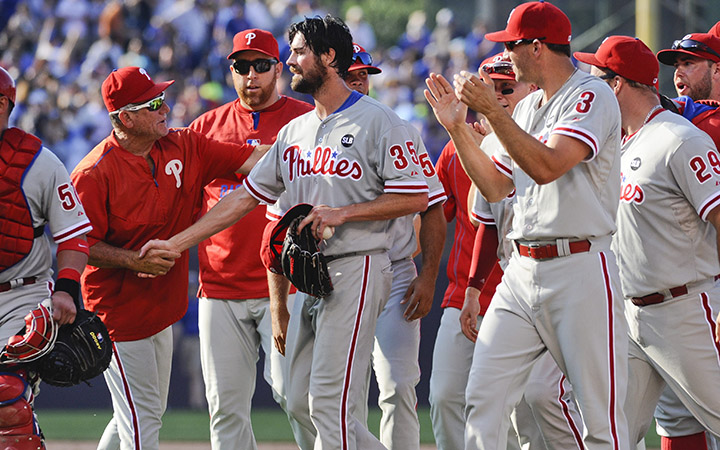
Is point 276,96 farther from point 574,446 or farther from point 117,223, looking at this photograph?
point 574,446

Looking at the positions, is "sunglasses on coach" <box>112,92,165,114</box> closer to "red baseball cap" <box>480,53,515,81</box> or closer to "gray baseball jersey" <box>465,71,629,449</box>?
"red baseball cap" <box>480,53,515,81</box>

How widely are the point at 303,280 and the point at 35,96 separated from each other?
10.7 metres

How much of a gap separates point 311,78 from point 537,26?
111 cm

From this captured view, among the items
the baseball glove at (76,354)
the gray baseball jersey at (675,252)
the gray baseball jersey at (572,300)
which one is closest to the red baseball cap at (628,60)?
the gray baseball jersey at (675,252)

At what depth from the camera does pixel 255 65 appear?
6051 mm

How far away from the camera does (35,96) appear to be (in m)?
14.2

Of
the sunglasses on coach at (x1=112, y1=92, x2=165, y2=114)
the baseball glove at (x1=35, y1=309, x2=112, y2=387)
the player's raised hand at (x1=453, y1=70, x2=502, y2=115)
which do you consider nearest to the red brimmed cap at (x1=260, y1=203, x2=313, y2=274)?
the baseball glove at (x1=35, y1=309, x2=112, y2=387)

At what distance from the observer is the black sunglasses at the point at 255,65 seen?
6.04 m

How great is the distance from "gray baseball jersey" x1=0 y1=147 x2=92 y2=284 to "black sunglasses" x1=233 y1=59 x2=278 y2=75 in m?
1.48

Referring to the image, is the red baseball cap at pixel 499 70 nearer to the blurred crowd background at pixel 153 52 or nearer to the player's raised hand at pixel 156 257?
the player's raised hand at pixel 156 257

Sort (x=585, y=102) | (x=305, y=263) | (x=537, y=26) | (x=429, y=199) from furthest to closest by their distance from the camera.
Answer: (x=429, y=199) < (x=305, y=263) < (x=537, y=26) < (x=585, y=102)

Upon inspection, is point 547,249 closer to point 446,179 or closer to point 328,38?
point 328,38

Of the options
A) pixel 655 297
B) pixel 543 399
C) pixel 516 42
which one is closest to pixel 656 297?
pixel 655 297

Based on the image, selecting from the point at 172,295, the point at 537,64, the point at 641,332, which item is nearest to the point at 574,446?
the point at 641,332
